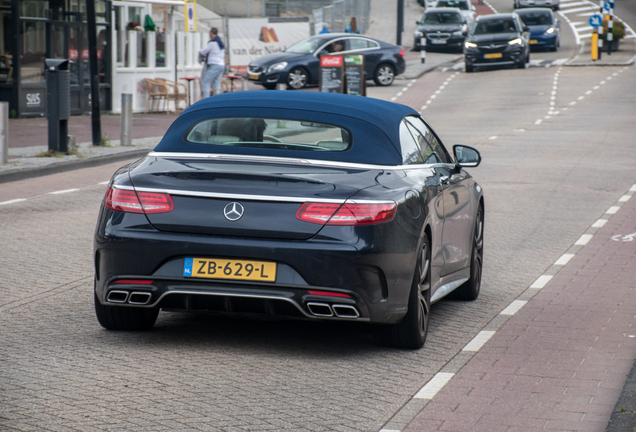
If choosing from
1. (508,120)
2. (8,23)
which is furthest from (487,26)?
(8,23)

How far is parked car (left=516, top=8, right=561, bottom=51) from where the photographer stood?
4400cm

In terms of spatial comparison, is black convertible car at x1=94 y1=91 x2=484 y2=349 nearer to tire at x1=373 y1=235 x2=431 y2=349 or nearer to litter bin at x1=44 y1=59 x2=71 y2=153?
tire at x1=373 y1=235 x2=431 y2=349

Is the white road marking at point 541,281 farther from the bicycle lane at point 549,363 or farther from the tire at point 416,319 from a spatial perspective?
the tire at point 416,319

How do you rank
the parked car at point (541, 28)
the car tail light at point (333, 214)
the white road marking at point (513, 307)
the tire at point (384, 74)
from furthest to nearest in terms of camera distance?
1. the parked car at point (541, 28)
2. the tire at point (384, 74)
3. the white road marking at point (513, 307)
4. the car tail light at point (333, 214)

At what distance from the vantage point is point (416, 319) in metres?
5.75

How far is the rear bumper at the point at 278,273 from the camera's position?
524cm

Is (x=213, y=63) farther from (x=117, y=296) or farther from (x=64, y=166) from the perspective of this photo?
(x=117, y=296)

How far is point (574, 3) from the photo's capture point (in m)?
71.3

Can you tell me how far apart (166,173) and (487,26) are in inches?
1331

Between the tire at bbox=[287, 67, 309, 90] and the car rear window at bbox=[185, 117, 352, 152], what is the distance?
25.5m

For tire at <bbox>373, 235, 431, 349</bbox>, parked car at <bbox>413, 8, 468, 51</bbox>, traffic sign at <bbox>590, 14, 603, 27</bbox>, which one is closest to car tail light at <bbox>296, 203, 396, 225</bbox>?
tire at <bbox>373, 235, 431, 349</bbox>

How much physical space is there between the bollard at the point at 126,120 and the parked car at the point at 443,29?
27.4 m

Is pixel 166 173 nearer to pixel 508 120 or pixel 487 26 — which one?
pixel 508 120

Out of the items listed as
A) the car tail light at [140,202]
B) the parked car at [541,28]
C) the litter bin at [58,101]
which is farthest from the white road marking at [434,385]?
the parked car at [541,28]
